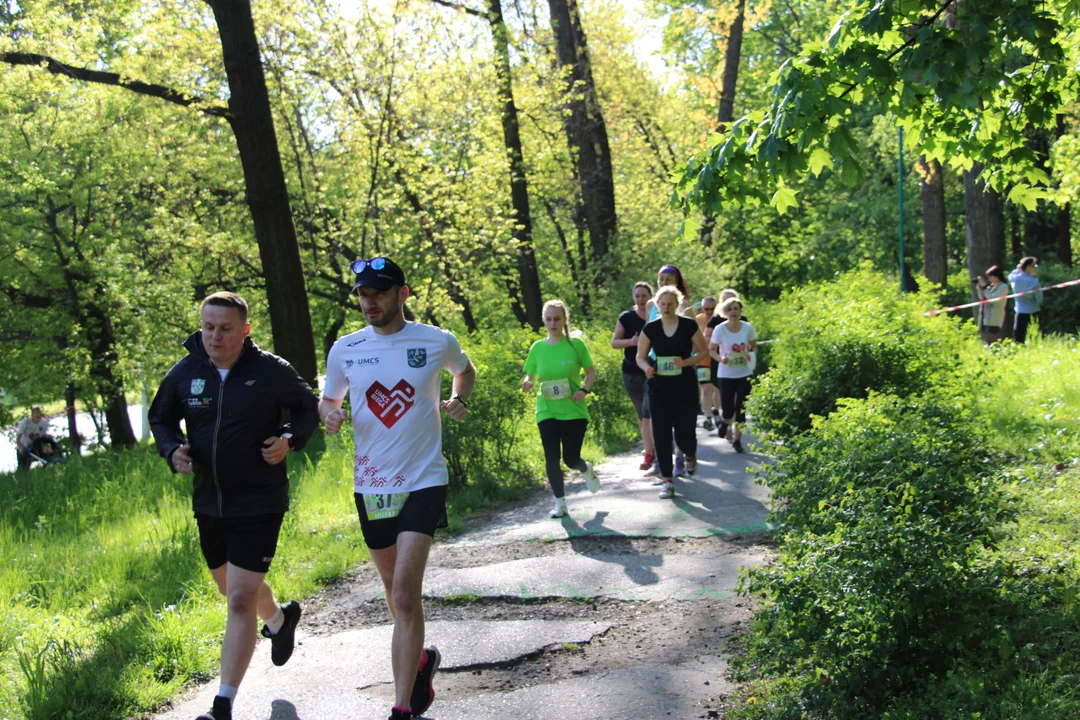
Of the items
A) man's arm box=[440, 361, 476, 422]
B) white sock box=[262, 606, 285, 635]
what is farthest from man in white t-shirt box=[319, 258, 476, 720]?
white sock box=[262, 606, 285, 635]

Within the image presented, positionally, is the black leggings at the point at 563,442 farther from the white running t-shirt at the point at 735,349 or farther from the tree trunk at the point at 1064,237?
the tree trunk at the point at 1064,237

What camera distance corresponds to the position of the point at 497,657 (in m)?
5.82

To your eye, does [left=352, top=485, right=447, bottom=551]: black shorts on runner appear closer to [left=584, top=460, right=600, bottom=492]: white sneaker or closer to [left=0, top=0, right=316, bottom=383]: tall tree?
[left=584, top=460, right=600, bottom=492]: white sneaker

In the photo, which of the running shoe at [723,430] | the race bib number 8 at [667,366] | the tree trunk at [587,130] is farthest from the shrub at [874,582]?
the tree trunk at [587,130]

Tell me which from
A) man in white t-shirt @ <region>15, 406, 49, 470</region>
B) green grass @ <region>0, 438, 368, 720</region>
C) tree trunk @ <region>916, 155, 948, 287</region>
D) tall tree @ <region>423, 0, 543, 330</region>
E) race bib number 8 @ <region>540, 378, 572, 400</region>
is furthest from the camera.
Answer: man in white t-shirt @ <region>15, 406, 49, 470</region>

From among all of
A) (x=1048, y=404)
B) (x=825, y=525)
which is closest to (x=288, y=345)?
(x=1048, y=404)

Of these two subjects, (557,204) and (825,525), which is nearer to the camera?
(825,525)

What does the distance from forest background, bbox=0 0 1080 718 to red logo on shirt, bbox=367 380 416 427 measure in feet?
5.92

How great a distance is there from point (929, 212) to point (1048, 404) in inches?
544

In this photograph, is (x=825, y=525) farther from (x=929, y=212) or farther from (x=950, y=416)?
(x=929, y=212)

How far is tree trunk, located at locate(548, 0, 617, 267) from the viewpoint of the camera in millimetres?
Answer: 22141

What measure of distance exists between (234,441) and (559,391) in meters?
4.64

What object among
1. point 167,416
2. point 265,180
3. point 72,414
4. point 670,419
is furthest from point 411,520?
point 72,414

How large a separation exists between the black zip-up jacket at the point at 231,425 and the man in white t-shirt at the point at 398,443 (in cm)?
24
